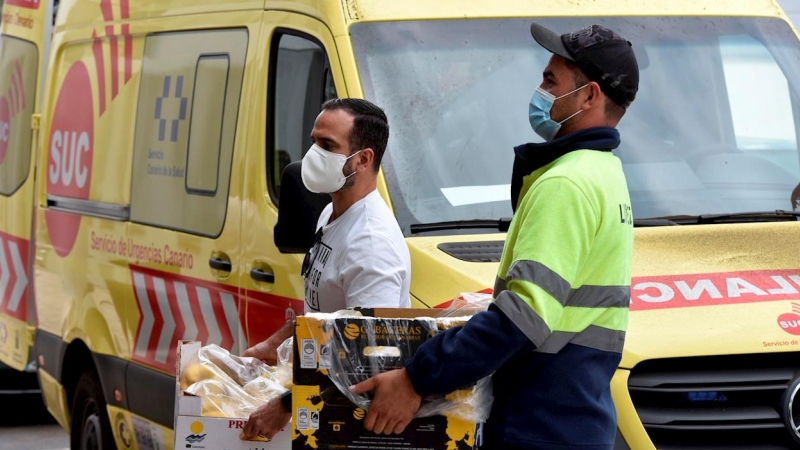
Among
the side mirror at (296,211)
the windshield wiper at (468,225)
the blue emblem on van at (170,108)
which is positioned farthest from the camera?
the blue emblem on van at (170,108)

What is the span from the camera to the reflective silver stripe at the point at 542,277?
307 cm

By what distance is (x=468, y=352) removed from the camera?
10.1ft

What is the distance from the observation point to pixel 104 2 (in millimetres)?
7301

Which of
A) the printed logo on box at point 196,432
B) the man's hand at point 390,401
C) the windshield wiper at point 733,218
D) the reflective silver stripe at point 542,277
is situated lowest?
the printed logo on box at point 196,432

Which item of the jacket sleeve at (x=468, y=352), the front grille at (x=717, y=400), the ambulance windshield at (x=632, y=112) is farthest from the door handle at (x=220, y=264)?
the jacket sleeve at (x=468, y=352)

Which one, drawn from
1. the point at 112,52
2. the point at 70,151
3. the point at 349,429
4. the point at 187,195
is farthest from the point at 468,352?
the point at 70,151

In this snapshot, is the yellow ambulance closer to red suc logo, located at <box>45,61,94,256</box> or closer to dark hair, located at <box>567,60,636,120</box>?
red suc logo, located at <box>45,61,94,256</box>

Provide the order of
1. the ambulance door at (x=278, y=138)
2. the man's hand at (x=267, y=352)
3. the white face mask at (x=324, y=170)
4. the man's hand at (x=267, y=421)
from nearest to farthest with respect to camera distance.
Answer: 1. the man's hand at (x=267, y=421)
2. the white face mask at (x=324, y=170)
3. the man's hand at (x=267, y=352)
4. the ambulance door at (x=278, y=138)

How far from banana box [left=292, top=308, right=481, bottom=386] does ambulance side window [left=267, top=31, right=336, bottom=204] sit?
2.19 meters

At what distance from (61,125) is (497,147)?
3.28 meters

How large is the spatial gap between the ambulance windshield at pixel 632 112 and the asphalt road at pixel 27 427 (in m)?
4.81

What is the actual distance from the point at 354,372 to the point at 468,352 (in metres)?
0.29

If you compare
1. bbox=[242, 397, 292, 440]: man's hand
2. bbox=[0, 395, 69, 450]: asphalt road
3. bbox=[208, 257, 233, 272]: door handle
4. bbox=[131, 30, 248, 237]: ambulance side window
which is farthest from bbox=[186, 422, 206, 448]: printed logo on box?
bbox=[0, 395, 69, 450]: asphalt road

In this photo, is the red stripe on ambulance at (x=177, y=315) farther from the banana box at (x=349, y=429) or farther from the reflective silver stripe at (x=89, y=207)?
the banana box at (x=349, y=429)
